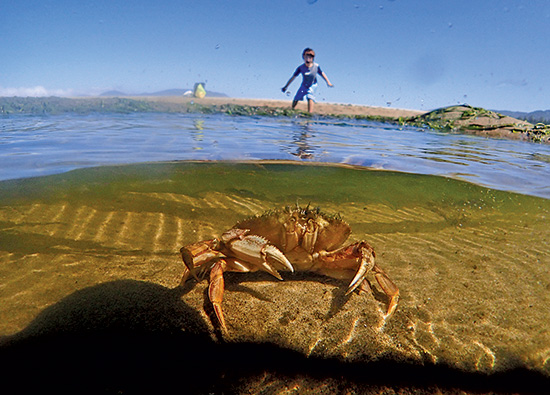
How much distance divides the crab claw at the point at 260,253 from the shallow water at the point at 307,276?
1.41 ft

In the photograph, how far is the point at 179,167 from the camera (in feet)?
22.6

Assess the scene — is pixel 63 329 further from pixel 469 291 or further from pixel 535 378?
pixel 469 291

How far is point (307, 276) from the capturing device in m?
3.29

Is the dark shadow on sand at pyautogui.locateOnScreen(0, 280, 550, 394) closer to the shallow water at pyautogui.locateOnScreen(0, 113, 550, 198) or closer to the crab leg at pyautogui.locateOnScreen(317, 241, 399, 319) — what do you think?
the crab leg at pyautogui.locateOnScreen(317, 241, 399, 319)

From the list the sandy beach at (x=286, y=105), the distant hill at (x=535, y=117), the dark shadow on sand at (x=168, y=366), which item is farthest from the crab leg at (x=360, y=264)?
the sandy beach at (x=286, y=105)

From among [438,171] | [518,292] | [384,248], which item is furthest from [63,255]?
[438,171]

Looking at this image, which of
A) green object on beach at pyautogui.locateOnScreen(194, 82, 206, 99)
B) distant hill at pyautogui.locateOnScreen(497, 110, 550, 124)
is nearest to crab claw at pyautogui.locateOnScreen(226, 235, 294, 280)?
distant hill at pyautogui.locateOnScreen(497, 110, 550, 124)

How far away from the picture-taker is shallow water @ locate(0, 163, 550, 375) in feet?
7.92

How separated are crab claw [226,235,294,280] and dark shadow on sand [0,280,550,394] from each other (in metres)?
0.62

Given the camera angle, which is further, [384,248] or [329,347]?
[384,248]

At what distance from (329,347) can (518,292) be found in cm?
246

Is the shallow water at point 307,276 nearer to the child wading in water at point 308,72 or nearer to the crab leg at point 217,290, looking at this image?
the crab leg at point 217,290

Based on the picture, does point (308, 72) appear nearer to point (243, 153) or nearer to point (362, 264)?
point (243, 153)

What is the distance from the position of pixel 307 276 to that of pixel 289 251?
56 cm
